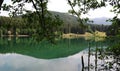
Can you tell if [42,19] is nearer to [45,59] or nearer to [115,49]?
[115,49]

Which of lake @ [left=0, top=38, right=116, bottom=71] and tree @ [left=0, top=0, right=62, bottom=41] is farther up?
tree @ [left=0, top=0, right=62, bottom=41]

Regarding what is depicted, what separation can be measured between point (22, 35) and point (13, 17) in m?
137

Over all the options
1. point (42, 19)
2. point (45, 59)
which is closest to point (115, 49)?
point (42, 19)

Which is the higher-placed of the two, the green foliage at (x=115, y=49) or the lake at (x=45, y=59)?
the green foliage at (x=115, y=49)

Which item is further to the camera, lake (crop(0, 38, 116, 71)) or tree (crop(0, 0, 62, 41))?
lake (crop(0, 38, 116, 71))

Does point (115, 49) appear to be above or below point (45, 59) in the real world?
above

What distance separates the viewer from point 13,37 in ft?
476

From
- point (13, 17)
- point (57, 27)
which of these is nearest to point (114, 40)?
point (57, 27)

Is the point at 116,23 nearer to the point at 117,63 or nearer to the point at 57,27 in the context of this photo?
the point at 117,63

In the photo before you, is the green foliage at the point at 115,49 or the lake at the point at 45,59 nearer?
the green foliage at the point at 115,49

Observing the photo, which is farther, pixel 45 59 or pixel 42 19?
pixel 45 59

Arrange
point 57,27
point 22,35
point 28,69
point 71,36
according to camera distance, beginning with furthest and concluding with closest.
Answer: point 71,36, point 22,35, point 28,69, point 57,27

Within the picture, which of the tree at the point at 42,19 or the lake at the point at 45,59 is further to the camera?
the lake at the point at 45,59

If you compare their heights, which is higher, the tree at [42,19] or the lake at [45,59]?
the tree at [42,19]
